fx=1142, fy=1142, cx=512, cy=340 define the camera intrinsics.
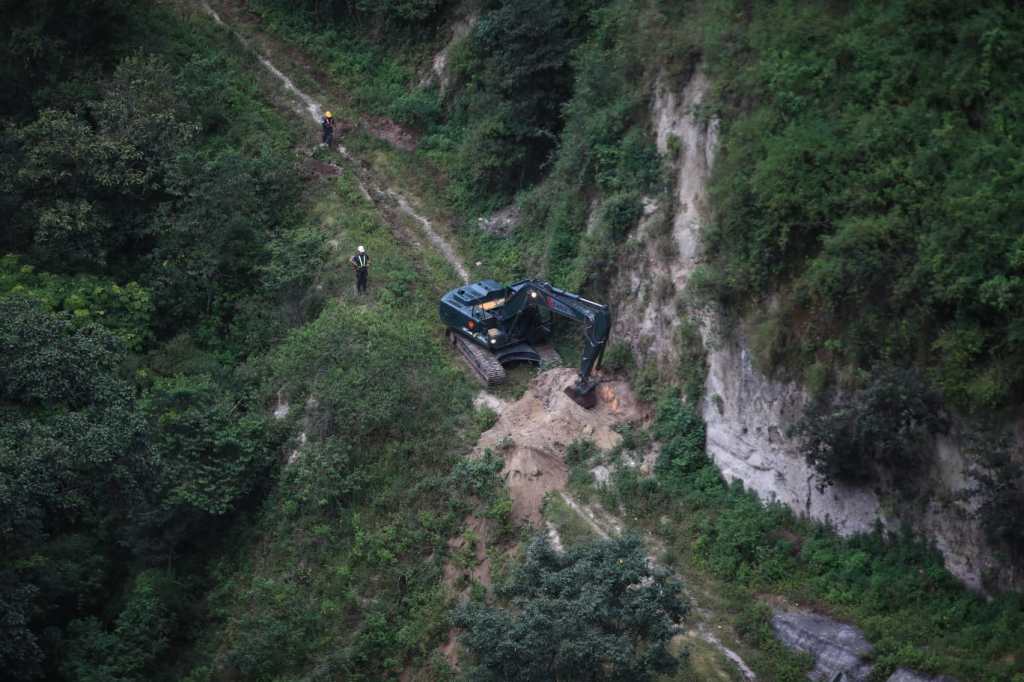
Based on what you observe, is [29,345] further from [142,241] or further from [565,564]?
[565,564]

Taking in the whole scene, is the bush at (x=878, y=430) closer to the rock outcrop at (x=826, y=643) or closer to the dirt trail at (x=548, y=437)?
the rock outcrop at (x=826, y=643)

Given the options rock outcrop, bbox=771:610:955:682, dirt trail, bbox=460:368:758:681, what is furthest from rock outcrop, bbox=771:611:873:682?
dirt trail, bbox=460:368:758:681

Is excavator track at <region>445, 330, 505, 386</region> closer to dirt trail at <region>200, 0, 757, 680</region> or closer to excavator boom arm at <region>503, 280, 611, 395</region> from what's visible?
dirt trail at <region>200, 0, 757, 680</region>

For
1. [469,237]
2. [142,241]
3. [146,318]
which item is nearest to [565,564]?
[469,237]

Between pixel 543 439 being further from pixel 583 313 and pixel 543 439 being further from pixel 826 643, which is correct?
pixel 826 643

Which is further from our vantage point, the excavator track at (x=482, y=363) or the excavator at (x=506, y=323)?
the excavator track at (x=482, y=363)

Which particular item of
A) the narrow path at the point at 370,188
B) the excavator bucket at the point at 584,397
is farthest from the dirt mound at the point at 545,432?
the narrow path at the point at 370,188
